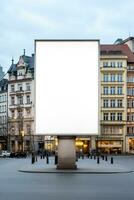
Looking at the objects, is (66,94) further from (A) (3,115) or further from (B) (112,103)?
(A) (3,115)

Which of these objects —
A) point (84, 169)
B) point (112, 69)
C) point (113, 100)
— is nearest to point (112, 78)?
A: point (112, 69)


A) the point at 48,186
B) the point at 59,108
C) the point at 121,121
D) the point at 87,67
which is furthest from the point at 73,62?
the point at 121,121

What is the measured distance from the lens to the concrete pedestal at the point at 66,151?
47875 millimetres

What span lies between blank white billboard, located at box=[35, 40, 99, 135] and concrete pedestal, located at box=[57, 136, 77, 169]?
1.33 metres

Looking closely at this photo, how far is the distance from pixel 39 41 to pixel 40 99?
16.7 feet

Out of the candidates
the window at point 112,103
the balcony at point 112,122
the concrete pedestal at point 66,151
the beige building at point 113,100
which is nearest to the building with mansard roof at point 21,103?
the balcony at point 112,122

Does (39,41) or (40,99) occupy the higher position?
(39,41)

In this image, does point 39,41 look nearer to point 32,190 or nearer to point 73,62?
point 73,62

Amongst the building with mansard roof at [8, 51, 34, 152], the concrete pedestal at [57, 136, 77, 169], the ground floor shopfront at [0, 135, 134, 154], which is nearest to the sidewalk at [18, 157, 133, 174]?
the concrete pedestal at [57, 136, 77, 169]

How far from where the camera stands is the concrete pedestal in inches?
1885

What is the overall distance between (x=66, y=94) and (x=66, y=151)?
16.3 feet

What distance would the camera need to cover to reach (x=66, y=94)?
154 ft

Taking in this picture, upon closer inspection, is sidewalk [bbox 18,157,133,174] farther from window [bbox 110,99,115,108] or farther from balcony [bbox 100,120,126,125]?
window [bbox 110,99,115,108]

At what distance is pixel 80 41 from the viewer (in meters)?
48.0
